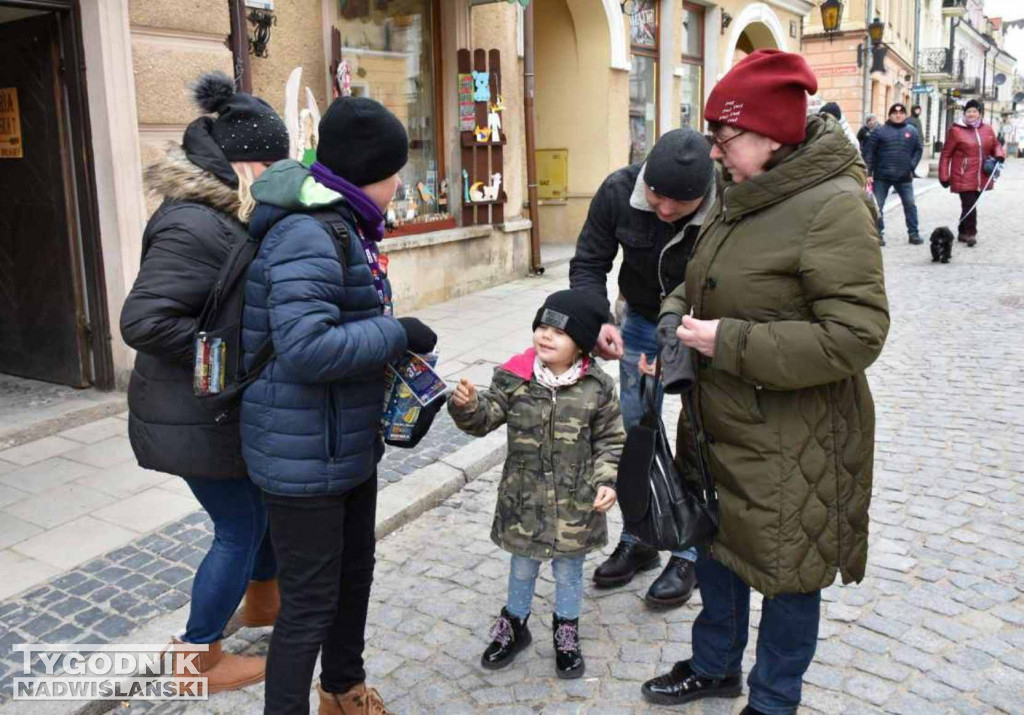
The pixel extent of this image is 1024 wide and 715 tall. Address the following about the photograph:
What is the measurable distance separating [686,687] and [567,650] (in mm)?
427

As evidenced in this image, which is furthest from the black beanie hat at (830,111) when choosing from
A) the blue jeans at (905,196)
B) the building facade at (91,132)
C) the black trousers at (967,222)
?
the black trousers at (967,222)

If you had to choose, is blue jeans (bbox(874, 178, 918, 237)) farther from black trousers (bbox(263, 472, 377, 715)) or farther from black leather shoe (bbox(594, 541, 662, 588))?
black trousers (bbox(263, 472, 377, 715))

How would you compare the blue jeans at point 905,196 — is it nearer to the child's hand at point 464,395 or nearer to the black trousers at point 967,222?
the black trousers at point 967,222

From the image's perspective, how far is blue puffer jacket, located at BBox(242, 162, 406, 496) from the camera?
2.23 m

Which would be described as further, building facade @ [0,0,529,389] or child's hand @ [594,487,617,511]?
building facade @ [0,0,529,389]

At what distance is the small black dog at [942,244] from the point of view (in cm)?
1199

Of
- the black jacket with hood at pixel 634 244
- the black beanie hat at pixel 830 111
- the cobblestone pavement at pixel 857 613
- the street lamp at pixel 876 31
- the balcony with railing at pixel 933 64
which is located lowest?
the cobblestone pavement at pixel 857 613

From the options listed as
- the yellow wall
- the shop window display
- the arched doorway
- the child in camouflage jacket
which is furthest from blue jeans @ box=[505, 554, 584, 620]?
the arched doorway

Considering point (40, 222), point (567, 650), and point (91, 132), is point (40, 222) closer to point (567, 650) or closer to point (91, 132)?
point (91, 132)

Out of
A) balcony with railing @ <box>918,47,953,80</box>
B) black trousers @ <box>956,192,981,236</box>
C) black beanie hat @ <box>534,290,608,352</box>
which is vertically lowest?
black trousers @ <box>956,192,981,236</box>

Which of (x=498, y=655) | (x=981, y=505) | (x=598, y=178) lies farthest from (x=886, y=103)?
(x=498, y=655)

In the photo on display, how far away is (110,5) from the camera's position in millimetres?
5668

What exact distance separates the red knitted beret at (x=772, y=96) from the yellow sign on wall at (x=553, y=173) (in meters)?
11.3

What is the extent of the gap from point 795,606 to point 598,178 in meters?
11.3
